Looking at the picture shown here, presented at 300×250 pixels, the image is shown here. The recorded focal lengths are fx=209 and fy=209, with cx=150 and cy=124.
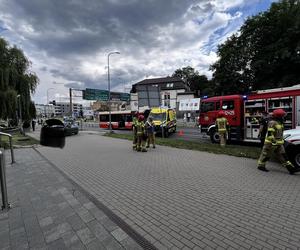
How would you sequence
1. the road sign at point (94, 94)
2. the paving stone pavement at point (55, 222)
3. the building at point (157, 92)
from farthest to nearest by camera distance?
the road sign at point (94, 94), the building at point (157, 92), the paving stone pavement at point (55, 222)

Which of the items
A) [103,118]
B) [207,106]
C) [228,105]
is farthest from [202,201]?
[103,118]

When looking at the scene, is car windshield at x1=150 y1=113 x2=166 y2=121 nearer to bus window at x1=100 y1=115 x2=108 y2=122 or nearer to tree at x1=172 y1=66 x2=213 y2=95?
bus window at x1=100 y1=115 x2=108 y2=122

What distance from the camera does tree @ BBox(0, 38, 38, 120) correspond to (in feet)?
65.5

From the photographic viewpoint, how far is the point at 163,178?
589 cm

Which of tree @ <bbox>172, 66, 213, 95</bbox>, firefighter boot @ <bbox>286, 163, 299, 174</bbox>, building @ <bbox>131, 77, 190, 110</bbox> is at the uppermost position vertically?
tree @ <bbox>172, 66, 213, 95</bbox>

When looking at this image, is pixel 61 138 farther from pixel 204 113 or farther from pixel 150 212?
pixel 204 113

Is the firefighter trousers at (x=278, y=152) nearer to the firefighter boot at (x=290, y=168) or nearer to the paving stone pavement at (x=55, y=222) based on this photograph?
the firefighter boot at (x=290, y=168)

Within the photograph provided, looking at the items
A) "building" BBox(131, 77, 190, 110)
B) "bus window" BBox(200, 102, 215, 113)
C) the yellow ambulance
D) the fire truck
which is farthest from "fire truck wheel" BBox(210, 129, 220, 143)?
the yellow ambulance

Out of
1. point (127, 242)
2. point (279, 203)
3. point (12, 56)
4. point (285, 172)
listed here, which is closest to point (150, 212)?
point (127, 242)

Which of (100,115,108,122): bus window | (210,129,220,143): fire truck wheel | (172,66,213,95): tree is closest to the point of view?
(210,129,220,143): fire truck wheel

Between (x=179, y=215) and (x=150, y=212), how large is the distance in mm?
535

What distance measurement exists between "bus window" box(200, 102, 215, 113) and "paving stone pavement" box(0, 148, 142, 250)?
34.1ft

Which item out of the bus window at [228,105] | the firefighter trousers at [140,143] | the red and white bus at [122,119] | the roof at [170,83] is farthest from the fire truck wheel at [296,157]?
the roof at [170,83]

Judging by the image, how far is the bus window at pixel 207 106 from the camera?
1344 cm
